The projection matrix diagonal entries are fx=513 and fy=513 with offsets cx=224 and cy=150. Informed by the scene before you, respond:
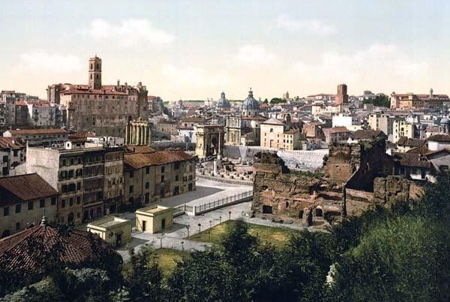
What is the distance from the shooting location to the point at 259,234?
46281mm

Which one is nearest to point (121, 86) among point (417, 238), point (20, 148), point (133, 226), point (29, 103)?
point (29, 103)

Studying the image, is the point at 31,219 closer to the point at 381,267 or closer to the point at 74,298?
the point at 74,298

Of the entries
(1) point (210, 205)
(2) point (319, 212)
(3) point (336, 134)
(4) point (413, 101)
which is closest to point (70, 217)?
(1) point (210, 205)

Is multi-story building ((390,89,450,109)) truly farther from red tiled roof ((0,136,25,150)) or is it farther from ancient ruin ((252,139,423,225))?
red tiled roof ((0,136,25,150))

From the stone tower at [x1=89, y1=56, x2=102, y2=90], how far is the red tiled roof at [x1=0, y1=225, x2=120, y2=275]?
361 ft

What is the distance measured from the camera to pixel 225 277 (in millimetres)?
22344

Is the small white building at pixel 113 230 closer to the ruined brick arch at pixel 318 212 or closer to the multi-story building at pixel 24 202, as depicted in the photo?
the multi-story building at pixel 24 202

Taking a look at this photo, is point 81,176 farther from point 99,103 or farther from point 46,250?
point 99,103

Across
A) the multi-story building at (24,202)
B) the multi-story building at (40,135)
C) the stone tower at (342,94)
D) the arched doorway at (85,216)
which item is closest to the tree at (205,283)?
the multi-story building at (24,202)

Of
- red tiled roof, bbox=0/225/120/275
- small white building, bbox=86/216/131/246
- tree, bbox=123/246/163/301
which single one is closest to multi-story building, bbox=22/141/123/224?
small white building, bbox=86/216/131/246

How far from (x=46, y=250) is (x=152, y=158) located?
120 feet

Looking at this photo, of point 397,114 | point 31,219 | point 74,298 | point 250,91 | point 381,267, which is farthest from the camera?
point 250,91

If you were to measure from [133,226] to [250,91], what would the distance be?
343 ft

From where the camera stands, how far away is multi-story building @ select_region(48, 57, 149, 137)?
403ft
